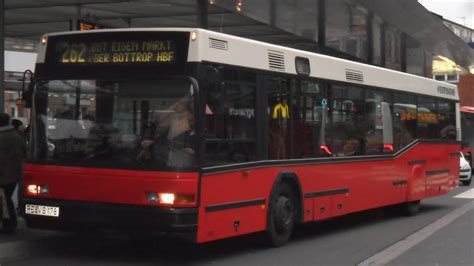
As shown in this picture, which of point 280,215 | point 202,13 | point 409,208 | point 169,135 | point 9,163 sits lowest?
point 409,208

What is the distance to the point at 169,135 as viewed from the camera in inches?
291

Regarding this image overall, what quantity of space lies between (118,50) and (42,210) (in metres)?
2.06

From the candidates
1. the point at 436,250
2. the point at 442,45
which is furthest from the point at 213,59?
the point at 442,45

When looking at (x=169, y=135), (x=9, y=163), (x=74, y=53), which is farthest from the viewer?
(x=9, y=163)

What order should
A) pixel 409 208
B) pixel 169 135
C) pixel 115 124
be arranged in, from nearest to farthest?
pixel 169 135
pixel 115 124
pixel 409 208

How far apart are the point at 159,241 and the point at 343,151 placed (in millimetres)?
3283

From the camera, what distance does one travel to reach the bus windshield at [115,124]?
738 cm

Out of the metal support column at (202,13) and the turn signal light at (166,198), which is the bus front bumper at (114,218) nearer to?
the turn signal light at (166,198)

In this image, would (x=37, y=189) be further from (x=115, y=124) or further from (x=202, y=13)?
(x=202, y=13)

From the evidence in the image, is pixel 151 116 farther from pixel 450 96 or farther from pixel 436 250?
pixel 450 96

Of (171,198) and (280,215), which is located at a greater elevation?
(171,198)

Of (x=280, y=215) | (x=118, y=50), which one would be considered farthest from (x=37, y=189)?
(x=280, y=215)

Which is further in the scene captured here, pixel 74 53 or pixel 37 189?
pixel 74 53

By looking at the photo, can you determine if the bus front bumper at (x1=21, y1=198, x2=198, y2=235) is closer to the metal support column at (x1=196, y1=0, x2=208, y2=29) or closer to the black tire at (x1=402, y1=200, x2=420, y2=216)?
the black tire at (x1=402, y1=200, x2=420, y2=216)
